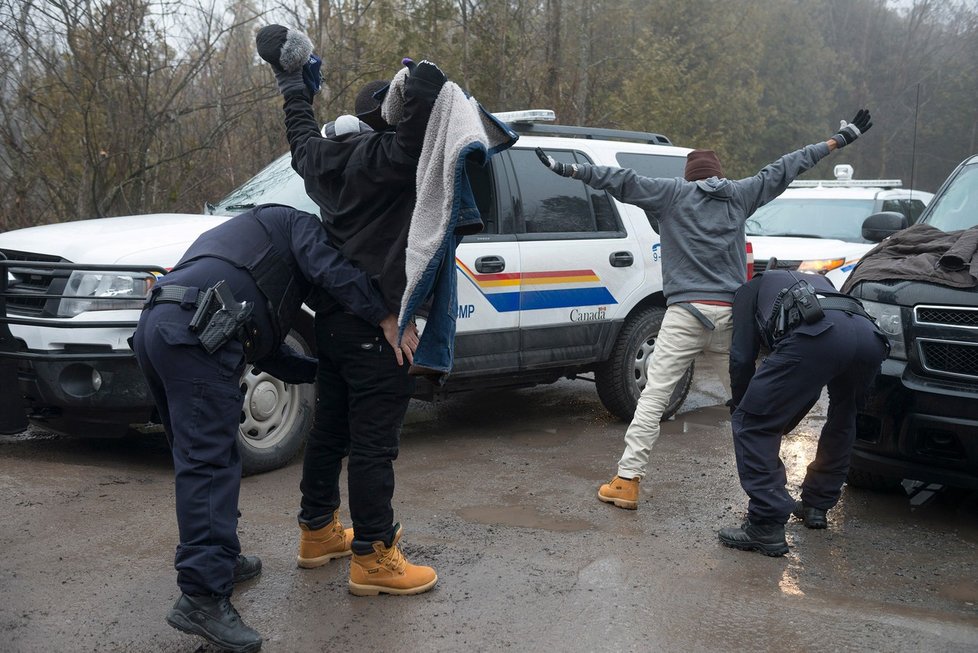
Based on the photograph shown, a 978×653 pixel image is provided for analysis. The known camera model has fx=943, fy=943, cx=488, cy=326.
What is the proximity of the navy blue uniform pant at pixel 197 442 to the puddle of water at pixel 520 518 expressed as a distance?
1.78 metres

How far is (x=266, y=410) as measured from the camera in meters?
5.28

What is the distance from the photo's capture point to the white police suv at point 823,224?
30.8 feet

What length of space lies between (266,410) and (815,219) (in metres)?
7.61

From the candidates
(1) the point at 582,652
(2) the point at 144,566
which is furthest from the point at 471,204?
(2) the point at 144,566

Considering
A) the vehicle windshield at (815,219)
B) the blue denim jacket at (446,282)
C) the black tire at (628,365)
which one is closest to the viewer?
the blue denim jacket at (446,282)


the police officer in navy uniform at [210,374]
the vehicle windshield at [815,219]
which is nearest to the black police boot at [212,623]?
the police officer in navy uniform at [210,374]

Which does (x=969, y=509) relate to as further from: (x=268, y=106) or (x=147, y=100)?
(x=268, y=106)

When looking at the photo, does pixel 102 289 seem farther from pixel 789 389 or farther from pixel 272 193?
pixel 789 389

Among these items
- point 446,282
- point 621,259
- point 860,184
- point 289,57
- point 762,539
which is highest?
point 289,57

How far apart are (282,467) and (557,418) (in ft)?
8.02

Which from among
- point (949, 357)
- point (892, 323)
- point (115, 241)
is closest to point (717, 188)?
point (892, 323)

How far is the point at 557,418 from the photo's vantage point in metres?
7.20

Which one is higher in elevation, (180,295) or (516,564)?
(180,295)

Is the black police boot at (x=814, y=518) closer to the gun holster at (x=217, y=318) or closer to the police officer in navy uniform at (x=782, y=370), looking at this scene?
the police officer in navy uniform at (x=782, y=370)
